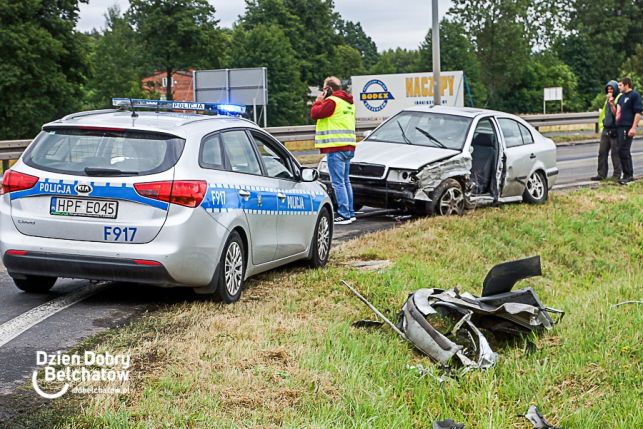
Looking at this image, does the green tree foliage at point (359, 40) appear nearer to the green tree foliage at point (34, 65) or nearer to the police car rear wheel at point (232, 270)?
the green tree foliage at point (34, 65)

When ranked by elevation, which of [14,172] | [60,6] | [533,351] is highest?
[60,6]

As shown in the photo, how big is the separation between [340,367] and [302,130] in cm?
2319

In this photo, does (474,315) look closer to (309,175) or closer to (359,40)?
(309,175)

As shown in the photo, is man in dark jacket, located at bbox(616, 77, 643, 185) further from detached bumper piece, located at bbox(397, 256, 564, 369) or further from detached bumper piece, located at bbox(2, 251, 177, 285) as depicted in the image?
→ detached bumper piece, located at bbox(2, 251, 177, 285)

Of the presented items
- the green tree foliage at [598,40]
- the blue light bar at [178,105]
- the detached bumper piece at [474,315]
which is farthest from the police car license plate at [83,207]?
the green tree foliage at [598,40]

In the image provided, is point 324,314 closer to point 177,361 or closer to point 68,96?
point 177,361

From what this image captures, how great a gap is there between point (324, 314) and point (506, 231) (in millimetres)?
6017

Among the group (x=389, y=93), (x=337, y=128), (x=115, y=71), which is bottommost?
(x=337, y=128)

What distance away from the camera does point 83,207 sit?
692 centimetres

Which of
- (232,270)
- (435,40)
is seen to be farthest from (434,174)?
(435,40)

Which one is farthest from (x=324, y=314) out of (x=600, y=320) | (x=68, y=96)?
(x=68, y=96)

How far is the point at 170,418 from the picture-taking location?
4.71m

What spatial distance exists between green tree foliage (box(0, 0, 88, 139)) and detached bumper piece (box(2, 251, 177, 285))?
149 ft

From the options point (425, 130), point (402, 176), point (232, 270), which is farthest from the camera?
point (425, 130)
